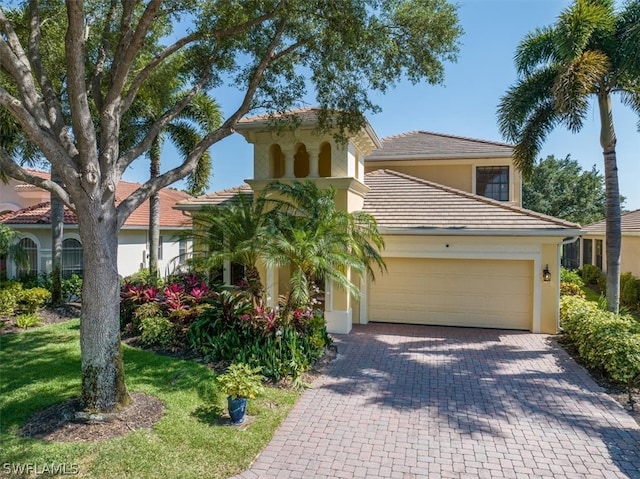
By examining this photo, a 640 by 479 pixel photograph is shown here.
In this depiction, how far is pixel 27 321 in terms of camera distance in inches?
491

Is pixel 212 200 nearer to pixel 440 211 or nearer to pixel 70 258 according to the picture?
pixel 70 258

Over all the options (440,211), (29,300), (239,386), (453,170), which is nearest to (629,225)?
(453,170)

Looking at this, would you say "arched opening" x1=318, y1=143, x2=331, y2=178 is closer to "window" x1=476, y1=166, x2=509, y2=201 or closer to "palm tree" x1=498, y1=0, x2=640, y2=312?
"palm tree" x1=498, y1=0, x2=640, y2=312

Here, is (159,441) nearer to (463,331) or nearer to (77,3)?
(77,3)

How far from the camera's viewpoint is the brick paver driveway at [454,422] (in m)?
5.51

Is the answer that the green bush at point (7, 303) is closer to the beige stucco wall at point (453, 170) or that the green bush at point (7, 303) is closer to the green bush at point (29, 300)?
the green bush at point (29, 300)

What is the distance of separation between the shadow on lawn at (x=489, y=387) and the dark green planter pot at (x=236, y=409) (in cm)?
229

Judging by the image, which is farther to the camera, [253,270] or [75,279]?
[75,279]

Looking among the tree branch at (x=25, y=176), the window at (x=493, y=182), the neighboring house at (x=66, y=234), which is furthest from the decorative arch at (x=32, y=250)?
the window at (x=493, y=182)

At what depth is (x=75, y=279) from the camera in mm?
17172

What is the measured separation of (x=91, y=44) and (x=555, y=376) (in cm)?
1361

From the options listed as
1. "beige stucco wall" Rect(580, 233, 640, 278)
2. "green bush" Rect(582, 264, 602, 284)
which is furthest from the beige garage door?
"green bush" Rect(582, 264, 602, 284)

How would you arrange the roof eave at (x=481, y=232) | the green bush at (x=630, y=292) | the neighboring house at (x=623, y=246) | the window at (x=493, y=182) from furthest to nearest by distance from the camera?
1. the neighboring house at (x=623, y=246)
2. the window at (x=493, y=182)
3. the green bush at (x=630, y=292)
4. the roof eave at (x=481, y=232)

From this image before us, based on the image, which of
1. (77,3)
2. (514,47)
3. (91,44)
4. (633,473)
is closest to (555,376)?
(633,473)
